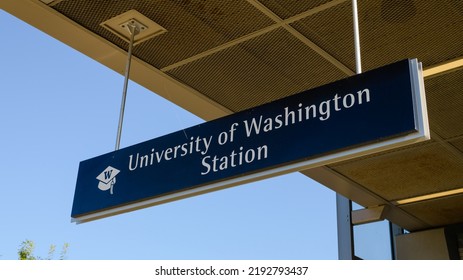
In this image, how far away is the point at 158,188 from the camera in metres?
3.66

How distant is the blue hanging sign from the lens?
9.84 feet

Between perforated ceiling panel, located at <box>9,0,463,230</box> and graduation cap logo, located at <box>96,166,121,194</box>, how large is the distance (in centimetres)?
127

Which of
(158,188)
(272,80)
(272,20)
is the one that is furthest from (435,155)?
(158,188)

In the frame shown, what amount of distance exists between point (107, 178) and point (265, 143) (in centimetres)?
109

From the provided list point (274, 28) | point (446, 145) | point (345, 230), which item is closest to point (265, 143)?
point (274, 28)

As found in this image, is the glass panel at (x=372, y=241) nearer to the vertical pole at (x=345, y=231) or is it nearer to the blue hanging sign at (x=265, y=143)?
the vertical pole at (x=345, y=231)

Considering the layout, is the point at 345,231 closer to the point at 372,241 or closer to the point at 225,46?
the point at 372,241

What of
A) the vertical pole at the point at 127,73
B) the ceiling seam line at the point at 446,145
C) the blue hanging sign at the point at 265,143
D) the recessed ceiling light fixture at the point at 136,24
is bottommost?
the blue hanging sign at the point at 265,143

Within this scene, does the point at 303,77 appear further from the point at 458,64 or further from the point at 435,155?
the point at 435,155

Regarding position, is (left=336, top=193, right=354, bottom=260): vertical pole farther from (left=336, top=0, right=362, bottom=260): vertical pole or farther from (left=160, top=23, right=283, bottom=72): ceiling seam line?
(left=160, top=23, right=283, bottom=72): ceiling seam line

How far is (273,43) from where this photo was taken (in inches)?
193

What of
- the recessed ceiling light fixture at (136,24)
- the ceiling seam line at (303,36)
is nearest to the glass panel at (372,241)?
the ceiling seam line at (303,36)

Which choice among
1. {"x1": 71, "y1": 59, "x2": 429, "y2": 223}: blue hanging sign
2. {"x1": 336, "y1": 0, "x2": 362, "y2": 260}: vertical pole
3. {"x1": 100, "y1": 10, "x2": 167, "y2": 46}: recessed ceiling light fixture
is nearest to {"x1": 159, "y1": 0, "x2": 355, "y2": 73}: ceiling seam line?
{"x1": 100, "y1": 10, "x2": 167, "y2": 46}: recessed ceiling light fixture

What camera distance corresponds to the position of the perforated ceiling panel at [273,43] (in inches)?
178
